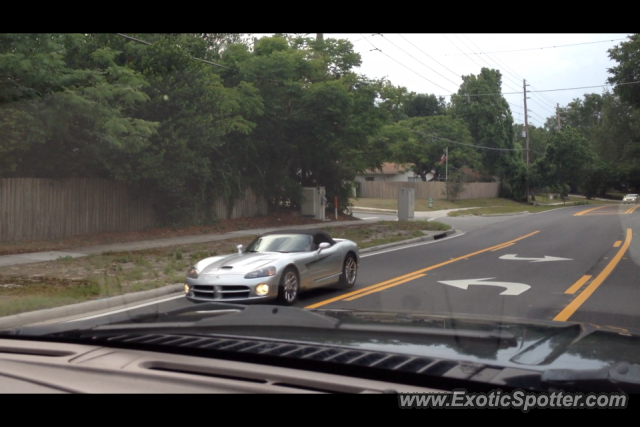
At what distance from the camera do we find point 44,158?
2142 cm

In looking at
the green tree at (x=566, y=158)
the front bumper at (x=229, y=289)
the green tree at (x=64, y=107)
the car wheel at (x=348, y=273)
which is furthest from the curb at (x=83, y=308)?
the green tree at (x=566, y=158)

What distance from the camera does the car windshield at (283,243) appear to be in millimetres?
11969

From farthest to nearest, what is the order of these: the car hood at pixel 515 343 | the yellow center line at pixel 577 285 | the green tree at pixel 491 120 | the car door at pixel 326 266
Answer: the green tree at pixel 491 120 < the yellow center line at pixel 577 285 < the car door at pixel 326 266 < the car hood at pixel 515 343

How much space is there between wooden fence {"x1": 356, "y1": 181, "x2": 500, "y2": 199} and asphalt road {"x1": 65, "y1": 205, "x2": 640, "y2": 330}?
4284 cm

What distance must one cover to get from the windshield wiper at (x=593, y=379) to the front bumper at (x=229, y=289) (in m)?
7.90

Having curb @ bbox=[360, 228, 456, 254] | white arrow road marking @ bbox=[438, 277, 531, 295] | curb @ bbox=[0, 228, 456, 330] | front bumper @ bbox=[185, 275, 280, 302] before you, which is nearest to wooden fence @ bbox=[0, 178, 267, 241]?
curb @ bbox=[360, 228, 456, 254]

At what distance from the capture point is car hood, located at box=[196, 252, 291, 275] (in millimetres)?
10625

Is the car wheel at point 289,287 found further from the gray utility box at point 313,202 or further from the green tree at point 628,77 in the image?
the green tree at point 628,77

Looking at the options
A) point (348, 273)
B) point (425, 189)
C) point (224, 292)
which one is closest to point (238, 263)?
point (224, 292)

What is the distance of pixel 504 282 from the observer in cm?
1355

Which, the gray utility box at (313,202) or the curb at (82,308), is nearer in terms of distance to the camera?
the curb at (82,308)

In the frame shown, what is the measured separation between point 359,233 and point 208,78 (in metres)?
8.69

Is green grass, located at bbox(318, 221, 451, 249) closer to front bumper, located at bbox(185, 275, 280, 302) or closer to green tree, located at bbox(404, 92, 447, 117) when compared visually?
front bumper, located at bbox(185, 275, 280, 302)

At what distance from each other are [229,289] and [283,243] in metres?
2.07
